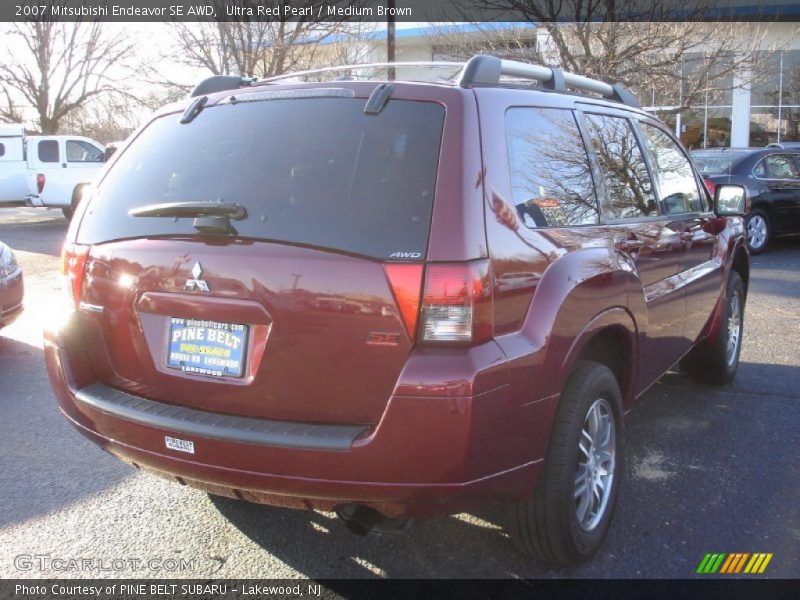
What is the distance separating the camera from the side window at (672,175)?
14.1 ft

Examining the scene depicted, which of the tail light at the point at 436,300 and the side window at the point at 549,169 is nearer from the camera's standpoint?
the tail light at the point at 436,300

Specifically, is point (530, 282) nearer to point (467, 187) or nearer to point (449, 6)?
point (467, 187)

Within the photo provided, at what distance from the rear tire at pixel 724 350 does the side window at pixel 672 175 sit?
847 millimetres

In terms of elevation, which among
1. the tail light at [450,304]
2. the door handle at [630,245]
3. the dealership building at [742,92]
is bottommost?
the tail light at [450,304]

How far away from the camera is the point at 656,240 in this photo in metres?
3.87

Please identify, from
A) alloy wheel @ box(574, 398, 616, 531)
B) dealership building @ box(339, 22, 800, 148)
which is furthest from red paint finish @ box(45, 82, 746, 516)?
dealership building @ box(339, 22, 800, 148)

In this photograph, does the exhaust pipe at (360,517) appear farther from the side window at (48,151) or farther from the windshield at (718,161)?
the side window at (48,151)

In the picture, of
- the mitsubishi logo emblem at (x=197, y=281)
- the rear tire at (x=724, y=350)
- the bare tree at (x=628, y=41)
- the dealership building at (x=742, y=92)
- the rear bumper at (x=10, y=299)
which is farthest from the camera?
the dealership building at (x=742, y=92)

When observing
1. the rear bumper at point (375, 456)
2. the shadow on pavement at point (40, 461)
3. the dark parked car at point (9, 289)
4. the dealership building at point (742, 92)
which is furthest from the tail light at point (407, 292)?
the dealership building at point (742, 92)

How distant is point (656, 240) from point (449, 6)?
1422 cm

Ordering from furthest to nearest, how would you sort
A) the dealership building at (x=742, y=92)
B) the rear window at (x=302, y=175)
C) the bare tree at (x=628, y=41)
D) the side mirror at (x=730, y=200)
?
the dealership building at (x=742, y=92)
the bare tree at (x=628, y=41)
the side mirror at (x=730, y=200)
the rear window at (x=302, y=175)

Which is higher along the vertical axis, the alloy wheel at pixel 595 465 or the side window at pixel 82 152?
the side window at pixel 82 152

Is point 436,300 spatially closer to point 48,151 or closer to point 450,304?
point 450,304

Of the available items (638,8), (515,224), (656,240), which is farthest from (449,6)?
(515,224)
